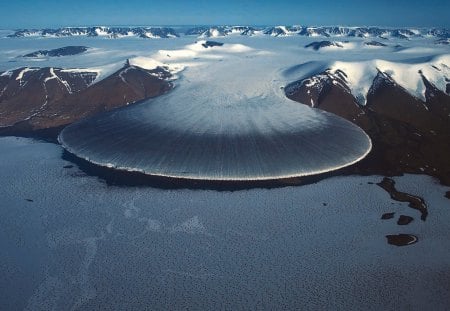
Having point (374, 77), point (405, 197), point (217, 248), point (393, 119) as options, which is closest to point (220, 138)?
point (217, 248)

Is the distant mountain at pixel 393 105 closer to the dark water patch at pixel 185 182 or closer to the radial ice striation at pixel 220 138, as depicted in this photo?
the radial ice striation at pixel 220 138

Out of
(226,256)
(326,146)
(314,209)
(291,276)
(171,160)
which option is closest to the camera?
(291,276)

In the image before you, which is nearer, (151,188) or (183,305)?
(183,305)

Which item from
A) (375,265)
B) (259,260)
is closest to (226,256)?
(259,260)

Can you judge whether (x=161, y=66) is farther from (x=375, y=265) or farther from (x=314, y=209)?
(x=375, y=265)

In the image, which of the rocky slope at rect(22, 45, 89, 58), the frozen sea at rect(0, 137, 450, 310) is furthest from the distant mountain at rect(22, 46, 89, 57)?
the frozen sea at rect(0, 137, 450, 310)

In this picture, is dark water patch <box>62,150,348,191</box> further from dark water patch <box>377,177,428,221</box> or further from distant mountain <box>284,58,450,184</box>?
distant mountain <box>284,58,450,184</box>
